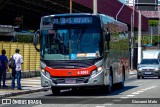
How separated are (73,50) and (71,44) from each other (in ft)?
0.88

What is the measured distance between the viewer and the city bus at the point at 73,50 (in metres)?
21.1

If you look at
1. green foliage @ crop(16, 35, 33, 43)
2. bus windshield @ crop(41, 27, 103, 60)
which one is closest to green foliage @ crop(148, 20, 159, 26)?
green foliage @ crop(16, 35, 33, 43)

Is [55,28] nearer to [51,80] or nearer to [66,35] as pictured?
[66,35]

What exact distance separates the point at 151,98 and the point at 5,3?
1000 inches

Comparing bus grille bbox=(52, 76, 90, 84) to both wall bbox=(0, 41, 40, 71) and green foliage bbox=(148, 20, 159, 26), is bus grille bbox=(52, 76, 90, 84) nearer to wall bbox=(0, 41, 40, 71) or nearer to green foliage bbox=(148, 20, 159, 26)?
wall bbox=(0, 41, 40, 71)

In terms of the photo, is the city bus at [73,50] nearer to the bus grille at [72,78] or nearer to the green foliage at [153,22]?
the bus grille at [72,78]

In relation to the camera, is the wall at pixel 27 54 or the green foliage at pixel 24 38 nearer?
the wall at pixel 27 54

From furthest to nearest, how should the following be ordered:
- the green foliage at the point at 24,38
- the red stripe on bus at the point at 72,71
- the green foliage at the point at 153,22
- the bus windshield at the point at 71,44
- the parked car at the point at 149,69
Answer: the green foliage at the point at 153,22 → the parked car at the point at 149,69 → the green foliage at the point at 24,38 → the bus windshield at the point at 71,44 → the red stripe on bus at the point at 72,71

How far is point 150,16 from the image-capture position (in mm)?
135875

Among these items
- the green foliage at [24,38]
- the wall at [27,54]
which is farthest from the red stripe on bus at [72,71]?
the green foliage at [24,38]

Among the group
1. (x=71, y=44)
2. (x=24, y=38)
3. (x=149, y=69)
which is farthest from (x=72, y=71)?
(x=149, y=69)

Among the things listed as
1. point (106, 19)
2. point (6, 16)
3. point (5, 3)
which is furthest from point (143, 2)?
point (106, 19)

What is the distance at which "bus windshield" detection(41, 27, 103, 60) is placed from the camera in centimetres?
2117

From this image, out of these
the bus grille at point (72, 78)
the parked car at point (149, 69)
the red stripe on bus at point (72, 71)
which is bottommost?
the parked car at point (149, 69)
